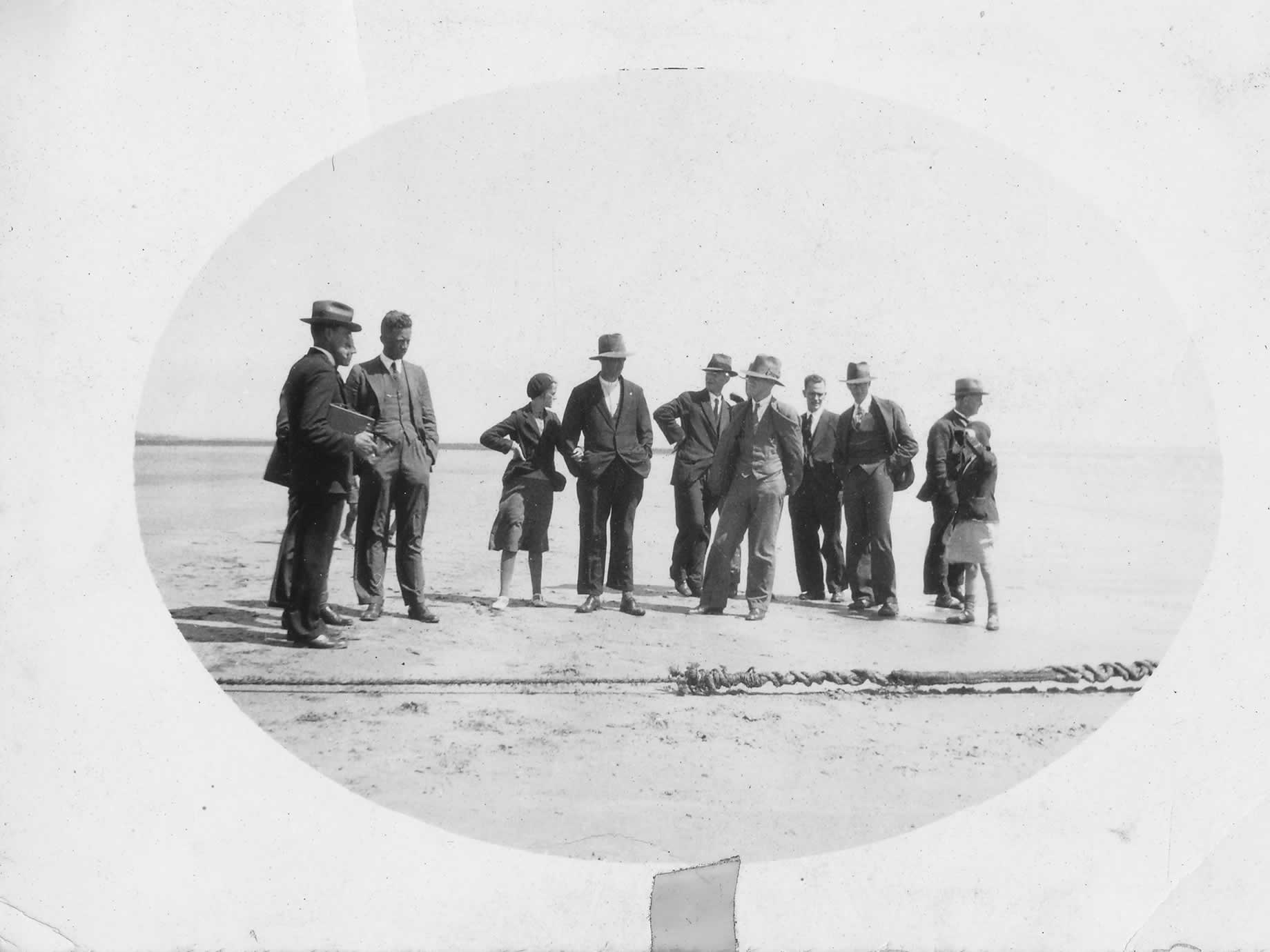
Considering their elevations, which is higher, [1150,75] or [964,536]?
[1150,75]

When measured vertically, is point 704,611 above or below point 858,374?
below

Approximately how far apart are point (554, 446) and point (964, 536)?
4.53 feet

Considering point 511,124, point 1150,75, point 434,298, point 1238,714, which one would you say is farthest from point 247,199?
point 1238,714

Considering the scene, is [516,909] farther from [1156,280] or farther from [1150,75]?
[1150,75]

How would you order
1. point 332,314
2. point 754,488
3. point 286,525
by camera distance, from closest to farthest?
point 332,314 < point 286,525 < point 754,488

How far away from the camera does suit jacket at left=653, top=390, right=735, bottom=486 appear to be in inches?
131

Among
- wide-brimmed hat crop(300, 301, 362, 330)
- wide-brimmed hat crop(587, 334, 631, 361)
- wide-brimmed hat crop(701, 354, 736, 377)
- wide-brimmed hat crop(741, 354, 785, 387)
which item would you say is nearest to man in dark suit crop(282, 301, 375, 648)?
wide-brimmed hat crop(300, 301, 362, 330)

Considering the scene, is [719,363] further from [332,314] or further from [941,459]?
[332,314]

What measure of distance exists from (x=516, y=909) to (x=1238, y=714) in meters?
2.43

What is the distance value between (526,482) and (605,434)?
0.30 m

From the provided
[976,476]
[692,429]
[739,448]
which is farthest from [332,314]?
[976,476]

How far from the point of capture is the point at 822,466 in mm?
3508

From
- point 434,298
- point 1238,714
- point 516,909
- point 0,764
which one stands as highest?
point 434,298

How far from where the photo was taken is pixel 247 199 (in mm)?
3199
